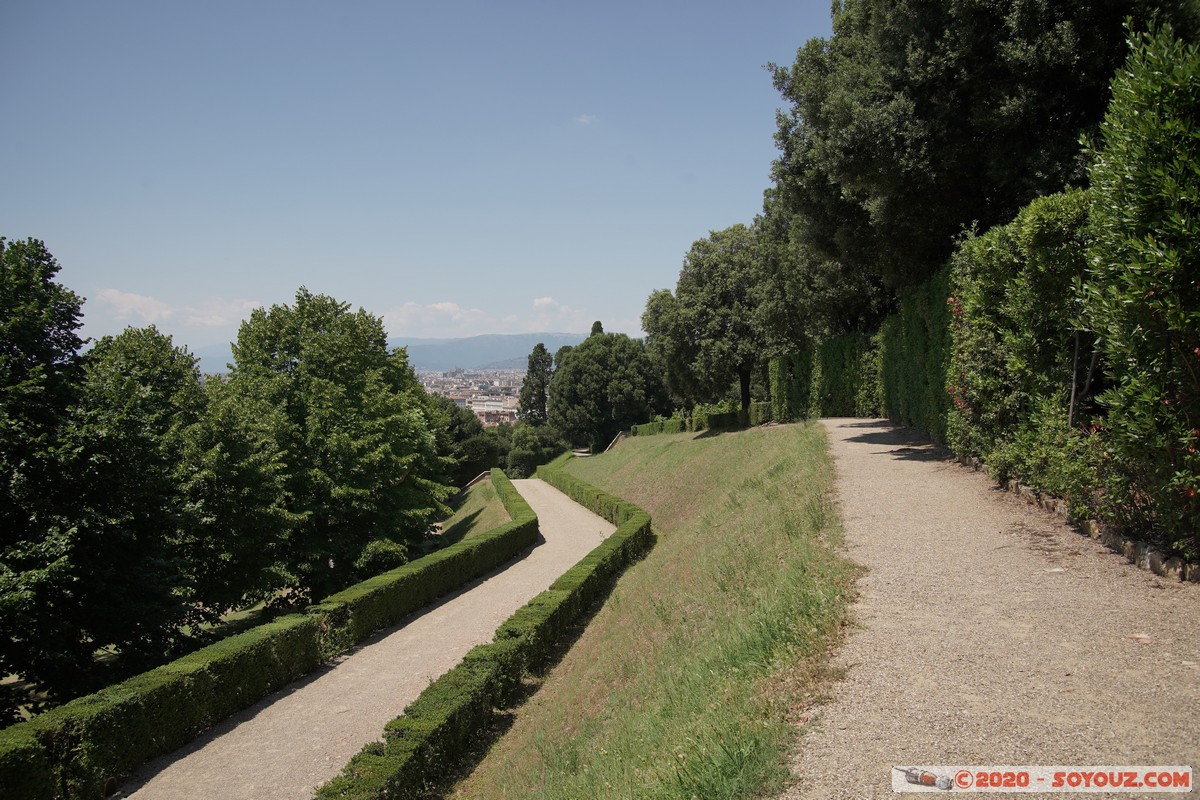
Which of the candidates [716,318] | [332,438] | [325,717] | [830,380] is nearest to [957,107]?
[830,380]

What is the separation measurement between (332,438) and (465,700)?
13206 millimetres

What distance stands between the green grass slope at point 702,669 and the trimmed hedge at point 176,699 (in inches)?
204

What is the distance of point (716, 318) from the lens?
41594 mm

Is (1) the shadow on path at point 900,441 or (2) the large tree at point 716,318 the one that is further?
(2) the large tree at point 716,318

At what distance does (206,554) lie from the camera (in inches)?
688

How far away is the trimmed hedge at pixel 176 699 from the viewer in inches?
368

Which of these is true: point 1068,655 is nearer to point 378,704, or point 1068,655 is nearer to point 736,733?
point 736,733

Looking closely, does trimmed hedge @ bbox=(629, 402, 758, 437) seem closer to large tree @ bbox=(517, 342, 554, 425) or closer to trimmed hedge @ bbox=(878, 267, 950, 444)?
trimmed hedge @ bbox=(878, 267, 950, 444)

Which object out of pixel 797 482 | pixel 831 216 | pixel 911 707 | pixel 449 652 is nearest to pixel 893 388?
pixel 831 216

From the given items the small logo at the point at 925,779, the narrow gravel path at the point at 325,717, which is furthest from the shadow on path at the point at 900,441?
the small logo at the point at 925,779

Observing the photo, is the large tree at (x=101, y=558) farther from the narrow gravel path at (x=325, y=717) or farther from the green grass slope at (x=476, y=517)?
the green grass slope at (x=476, y=517)

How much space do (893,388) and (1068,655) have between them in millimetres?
20344

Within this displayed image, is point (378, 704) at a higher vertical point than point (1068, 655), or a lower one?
lower

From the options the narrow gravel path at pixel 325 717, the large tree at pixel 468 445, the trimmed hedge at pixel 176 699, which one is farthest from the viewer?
the large tree at pixel 468 445
